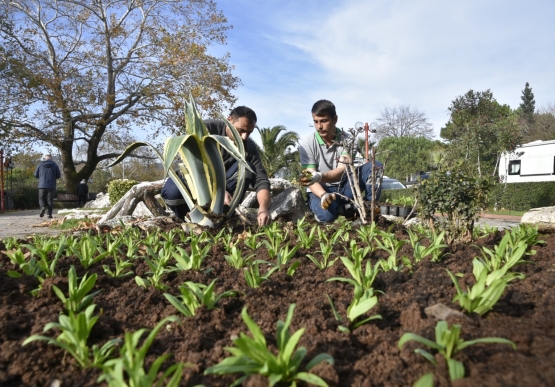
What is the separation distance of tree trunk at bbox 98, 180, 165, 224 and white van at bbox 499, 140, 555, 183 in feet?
65.2

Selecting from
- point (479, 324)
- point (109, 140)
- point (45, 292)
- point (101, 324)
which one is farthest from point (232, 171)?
point (109, 140)

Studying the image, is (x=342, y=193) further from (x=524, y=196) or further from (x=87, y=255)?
(x=524, y=196)

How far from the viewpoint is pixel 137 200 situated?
254 inches

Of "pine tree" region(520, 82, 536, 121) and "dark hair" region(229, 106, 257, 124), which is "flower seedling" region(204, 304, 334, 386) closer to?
"dark hair" region(229, 106, 257, 124)

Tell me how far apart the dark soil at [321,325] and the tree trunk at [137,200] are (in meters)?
4.07

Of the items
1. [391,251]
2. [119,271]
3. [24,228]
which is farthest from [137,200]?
[391,251]

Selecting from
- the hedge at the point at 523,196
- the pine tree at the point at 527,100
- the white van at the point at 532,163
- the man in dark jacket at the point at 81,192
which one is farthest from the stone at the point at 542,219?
the pine tree at the point at 527,100

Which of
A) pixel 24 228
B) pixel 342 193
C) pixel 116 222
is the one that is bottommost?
pixel 24 228

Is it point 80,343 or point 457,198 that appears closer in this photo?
point 80,343

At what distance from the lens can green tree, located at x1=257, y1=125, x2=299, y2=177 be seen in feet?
88.0

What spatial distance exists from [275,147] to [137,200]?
21353mm

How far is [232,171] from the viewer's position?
505cm

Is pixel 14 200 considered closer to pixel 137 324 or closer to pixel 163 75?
pixel 163 75

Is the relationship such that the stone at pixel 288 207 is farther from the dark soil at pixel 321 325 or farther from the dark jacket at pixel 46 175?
the dark jacket at pixel 46 175
